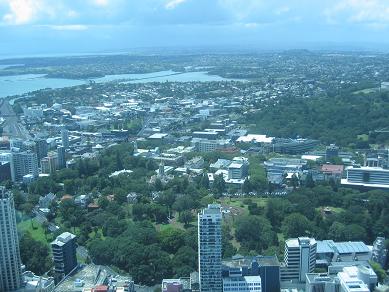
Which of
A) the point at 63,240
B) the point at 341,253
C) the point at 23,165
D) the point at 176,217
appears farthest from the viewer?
the point at 23,165

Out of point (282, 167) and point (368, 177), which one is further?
point (282, 167)

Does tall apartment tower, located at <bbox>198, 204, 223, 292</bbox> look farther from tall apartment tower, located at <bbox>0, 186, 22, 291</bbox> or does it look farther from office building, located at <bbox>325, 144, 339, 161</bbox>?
office building, located at <bbox>325, 144, 339, 161</bbox>

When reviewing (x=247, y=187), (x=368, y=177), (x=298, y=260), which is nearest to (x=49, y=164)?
(x=247, y=187)

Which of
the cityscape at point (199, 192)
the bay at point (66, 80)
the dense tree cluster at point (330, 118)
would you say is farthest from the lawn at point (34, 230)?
the bay at point (66, 80)

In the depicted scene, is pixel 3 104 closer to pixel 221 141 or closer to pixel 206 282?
pixel 221 141

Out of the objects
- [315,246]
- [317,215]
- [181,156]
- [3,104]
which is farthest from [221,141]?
[3,104]

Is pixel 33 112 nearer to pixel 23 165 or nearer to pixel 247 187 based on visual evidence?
pixel 23 165
